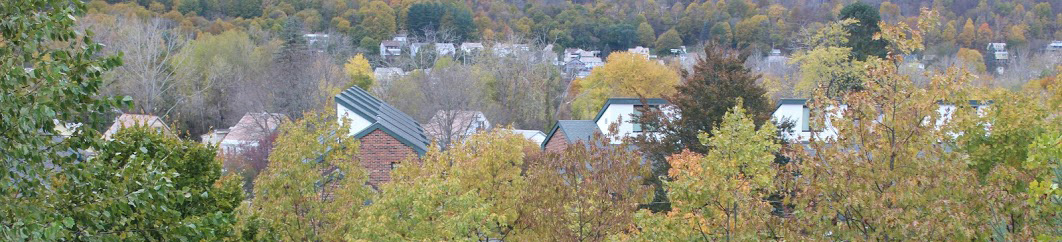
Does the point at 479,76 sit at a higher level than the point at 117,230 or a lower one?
lower

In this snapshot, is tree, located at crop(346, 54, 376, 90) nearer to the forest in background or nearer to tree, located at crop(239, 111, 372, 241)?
the forest in background

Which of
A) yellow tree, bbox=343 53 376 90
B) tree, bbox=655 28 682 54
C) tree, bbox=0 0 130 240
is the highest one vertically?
tree, bbox=0 0 130 240

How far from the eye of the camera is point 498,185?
1458cm

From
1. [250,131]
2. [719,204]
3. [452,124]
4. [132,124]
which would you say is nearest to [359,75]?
[250,131]

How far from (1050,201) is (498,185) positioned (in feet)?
26.9

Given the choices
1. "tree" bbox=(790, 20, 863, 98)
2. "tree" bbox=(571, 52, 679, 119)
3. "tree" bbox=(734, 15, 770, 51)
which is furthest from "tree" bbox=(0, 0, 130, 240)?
"tree" bbox=(734, 15, 770, 51)

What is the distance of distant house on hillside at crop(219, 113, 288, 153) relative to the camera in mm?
41156

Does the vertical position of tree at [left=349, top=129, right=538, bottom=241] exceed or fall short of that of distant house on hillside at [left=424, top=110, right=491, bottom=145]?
it exceeds it

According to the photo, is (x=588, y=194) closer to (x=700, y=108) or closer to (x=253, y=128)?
(x=700, y=108)

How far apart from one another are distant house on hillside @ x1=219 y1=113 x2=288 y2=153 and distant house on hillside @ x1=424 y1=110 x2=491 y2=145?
649 centimetres

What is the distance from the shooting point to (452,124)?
4209cm

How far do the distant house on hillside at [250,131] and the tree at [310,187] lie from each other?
26.5 metres

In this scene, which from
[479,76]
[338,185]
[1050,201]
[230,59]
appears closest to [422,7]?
[230,59]

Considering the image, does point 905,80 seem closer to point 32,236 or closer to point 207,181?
point 32,236
